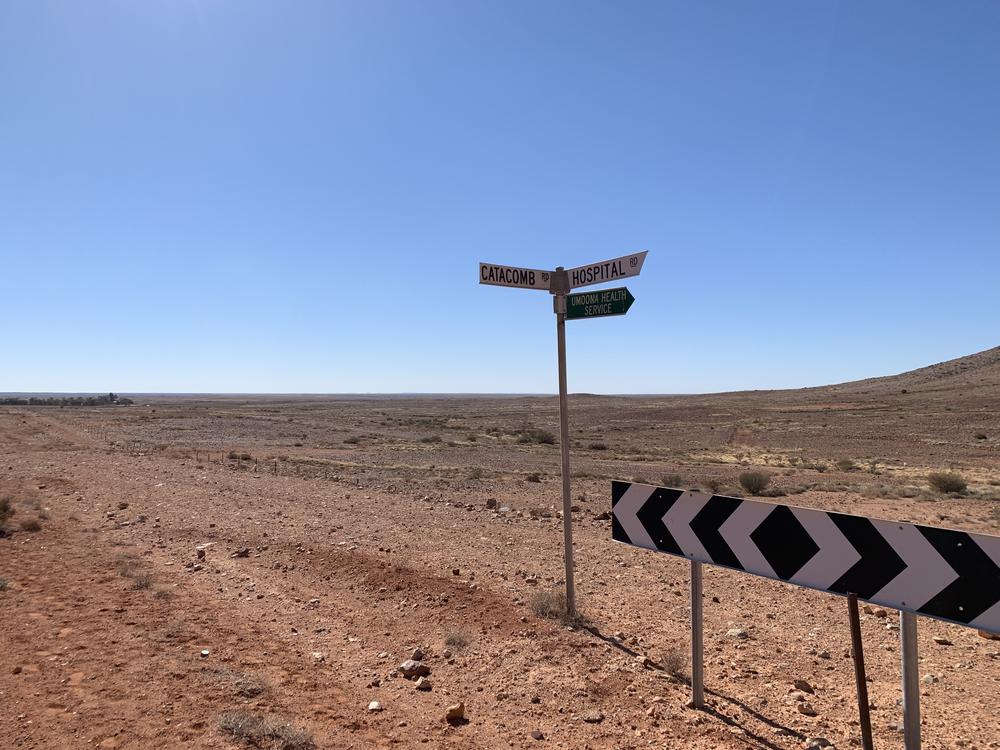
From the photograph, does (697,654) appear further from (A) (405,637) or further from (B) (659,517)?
(A) (405,637)

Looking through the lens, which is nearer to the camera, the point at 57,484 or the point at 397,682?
the point at 397,682

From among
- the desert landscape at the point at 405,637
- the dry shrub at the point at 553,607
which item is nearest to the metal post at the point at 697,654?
the desert landscape at the point at 405,637

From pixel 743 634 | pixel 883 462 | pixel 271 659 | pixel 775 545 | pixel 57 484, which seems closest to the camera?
pixel 775 545

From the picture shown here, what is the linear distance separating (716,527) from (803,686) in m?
1.58

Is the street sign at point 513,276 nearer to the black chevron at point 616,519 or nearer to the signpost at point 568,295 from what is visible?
the signpost at point 568,295

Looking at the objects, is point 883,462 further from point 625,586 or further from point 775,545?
point 775,545

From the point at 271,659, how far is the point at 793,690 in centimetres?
392

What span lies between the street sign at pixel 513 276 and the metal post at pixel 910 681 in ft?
12.7

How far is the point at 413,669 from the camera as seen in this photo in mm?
4746

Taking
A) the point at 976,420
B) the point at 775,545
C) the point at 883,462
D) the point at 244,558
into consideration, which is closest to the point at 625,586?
the point at 775,545

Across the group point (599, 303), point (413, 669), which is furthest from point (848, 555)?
point (413, 669)

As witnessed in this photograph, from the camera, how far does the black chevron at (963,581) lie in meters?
2.75

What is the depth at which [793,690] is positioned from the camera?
4.40m

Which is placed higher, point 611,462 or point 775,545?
point 775,545
